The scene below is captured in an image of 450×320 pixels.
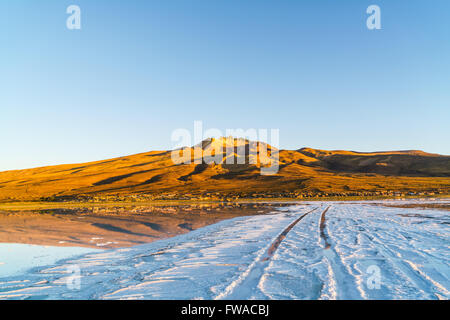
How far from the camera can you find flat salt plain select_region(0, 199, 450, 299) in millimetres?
6312

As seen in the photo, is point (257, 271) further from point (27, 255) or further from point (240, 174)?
point (240, 174)

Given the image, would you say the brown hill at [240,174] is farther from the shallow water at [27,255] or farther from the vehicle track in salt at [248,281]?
the vehicle track in salt at [248,281]

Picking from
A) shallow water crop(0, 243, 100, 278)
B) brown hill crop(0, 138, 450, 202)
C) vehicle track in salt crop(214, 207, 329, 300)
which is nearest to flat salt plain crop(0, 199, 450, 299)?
vehicle track in salt crop(214, 207, 329, 300)

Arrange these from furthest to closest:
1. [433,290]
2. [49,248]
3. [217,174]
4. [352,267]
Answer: [217,174] < [49,248] < [352,267] < [433,290]

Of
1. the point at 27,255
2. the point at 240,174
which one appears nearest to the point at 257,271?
the point at 27,255

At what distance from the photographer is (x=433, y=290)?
6.20 metres

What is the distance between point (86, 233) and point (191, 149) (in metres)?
180

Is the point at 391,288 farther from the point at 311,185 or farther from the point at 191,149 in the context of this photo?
the point at 191,149

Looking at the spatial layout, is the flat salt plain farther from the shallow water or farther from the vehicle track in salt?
the shallow water

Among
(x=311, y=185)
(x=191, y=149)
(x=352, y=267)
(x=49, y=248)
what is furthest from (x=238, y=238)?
(x=191, y=149)
